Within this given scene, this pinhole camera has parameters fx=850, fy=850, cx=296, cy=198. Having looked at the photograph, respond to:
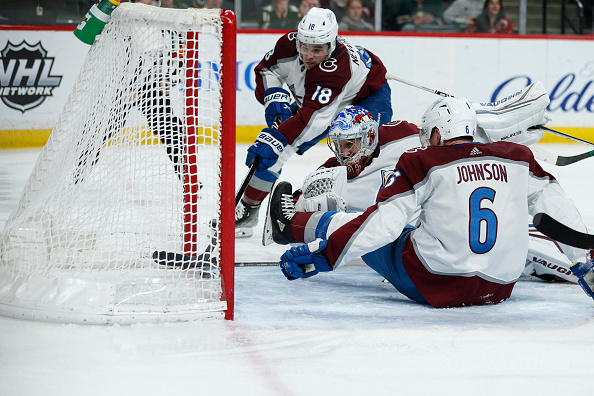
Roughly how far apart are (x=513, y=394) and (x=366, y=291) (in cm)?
111

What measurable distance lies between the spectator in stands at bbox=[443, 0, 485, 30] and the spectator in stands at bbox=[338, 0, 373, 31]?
0.78 m

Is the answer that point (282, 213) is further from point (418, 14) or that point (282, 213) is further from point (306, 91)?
point (418, 14)

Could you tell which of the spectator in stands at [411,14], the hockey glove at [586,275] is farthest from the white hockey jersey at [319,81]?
the spectator in stands at [411,14]

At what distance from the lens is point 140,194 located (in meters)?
2.74

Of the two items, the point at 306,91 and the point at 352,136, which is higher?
the point at 306,91

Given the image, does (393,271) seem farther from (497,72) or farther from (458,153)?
(497,72)

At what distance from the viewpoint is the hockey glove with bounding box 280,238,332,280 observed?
265 centimetres

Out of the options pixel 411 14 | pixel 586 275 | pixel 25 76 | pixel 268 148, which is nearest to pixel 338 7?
pixel 411 14

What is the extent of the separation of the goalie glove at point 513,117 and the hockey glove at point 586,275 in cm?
75

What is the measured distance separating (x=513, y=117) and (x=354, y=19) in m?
4.55

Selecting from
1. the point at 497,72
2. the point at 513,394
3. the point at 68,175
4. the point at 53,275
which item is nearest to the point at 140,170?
the point at 68,175

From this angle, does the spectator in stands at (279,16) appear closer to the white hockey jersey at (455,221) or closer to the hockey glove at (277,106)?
the hockey glove at (277,106)

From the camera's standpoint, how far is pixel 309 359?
2209mm

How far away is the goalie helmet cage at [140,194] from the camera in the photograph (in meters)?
2.52
